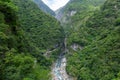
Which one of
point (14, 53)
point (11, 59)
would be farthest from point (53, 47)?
point (11, 59)

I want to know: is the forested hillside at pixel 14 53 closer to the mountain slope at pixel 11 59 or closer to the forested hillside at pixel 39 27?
the mountain slope at pixel 11 59

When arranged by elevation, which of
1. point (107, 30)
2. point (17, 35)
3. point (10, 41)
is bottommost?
point (10, 41)

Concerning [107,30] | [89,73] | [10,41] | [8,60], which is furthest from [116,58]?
[8,60]

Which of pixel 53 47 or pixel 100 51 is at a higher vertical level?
pixel 53 47

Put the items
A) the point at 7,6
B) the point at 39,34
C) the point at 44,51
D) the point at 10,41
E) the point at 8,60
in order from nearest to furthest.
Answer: the point at 8,60
the point at 10,41
the point at 7,6
the point at 44,51
the point at 39,34

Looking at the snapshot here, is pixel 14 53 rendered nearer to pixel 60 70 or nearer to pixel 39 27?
pixel 60 70

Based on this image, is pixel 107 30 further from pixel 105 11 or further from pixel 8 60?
pixel 8 60

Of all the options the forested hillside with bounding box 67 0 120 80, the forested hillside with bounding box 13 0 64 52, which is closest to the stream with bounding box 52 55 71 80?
the forested hillside with bounding box 67 0 120 80

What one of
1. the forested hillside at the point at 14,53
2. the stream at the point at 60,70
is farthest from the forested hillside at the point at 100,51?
the forested hillside at the point at 14,53
